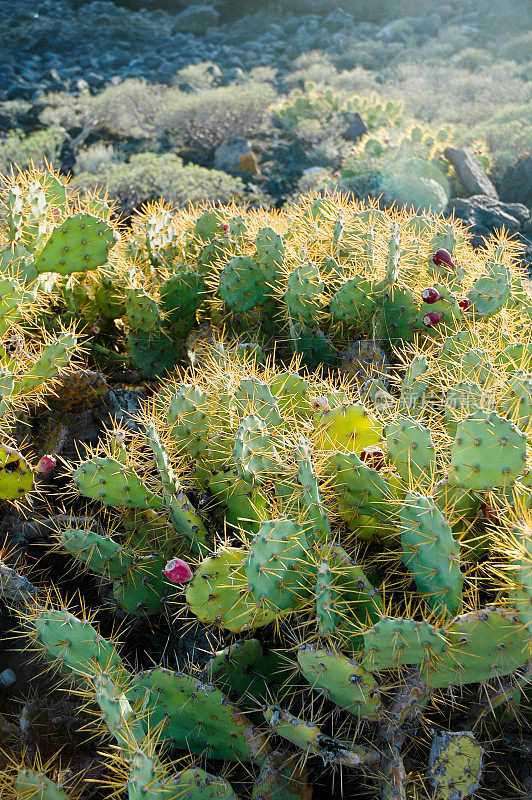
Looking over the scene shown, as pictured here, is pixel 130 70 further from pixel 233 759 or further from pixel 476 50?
pixel 233 759

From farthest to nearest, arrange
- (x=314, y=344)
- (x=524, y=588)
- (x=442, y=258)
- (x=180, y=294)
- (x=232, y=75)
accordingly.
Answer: (x=232, y=75)
(x=180, y=294)
(x=314, y=344)
(x=442, y=258)
(x=524, y=588)

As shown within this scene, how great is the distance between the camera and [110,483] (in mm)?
2539

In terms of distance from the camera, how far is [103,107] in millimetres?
13594

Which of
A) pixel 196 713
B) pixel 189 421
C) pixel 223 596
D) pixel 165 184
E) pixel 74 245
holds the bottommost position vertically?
pixel 165 184

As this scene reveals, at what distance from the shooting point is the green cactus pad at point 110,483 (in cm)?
252

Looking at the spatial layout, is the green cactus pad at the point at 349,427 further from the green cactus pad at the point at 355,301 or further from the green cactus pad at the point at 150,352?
the green cactus pad at the point at 150,352

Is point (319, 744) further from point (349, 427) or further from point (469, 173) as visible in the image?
point (469, 173)

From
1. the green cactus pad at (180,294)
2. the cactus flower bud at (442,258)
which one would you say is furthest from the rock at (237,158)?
the cactus flower bud at (442,258)

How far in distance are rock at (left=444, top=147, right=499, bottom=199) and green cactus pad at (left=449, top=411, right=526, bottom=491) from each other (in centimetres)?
696

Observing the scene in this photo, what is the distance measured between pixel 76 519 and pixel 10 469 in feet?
1.24

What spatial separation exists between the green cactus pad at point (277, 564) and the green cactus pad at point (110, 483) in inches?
32.8

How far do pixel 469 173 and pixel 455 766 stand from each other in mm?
7890

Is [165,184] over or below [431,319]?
below

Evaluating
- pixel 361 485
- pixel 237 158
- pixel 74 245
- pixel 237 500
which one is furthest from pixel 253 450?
pixel 237 158
